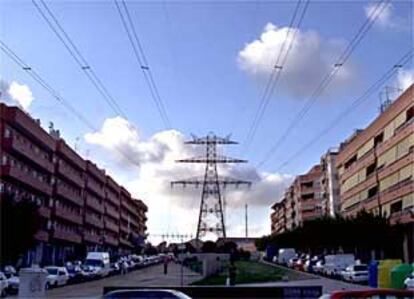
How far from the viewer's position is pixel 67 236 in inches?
3930

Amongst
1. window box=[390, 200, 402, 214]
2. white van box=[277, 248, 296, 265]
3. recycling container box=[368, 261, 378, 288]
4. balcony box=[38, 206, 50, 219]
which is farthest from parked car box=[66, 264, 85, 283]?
white van box=[277, 248, 296, 265]

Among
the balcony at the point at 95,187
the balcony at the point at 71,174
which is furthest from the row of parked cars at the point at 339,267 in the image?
the balcony at the point at 95,187

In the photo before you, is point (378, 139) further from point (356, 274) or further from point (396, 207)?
point (356, 274)

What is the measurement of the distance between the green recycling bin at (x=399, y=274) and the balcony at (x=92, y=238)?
80.7m

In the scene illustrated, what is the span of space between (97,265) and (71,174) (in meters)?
30.2

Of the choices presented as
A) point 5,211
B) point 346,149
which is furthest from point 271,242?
point 5,211

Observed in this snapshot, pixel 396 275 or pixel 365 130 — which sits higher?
pixel 365 130

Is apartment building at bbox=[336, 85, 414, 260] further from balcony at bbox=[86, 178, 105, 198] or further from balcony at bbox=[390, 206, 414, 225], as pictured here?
balcony at bbox=[86, 178, 105, 198]

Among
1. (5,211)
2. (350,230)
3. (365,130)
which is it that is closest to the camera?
(5,211)

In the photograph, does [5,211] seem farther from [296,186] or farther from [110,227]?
[296,186]

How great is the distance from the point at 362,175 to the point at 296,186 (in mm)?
78895

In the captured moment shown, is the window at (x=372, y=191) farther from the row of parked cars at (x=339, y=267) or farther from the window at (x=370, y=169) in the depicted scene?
the row of parked cars at (x=339, y=267)

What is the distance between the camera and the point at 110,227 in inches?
5871

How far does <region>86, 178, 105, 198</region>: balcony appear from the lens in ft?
Answer: 396
